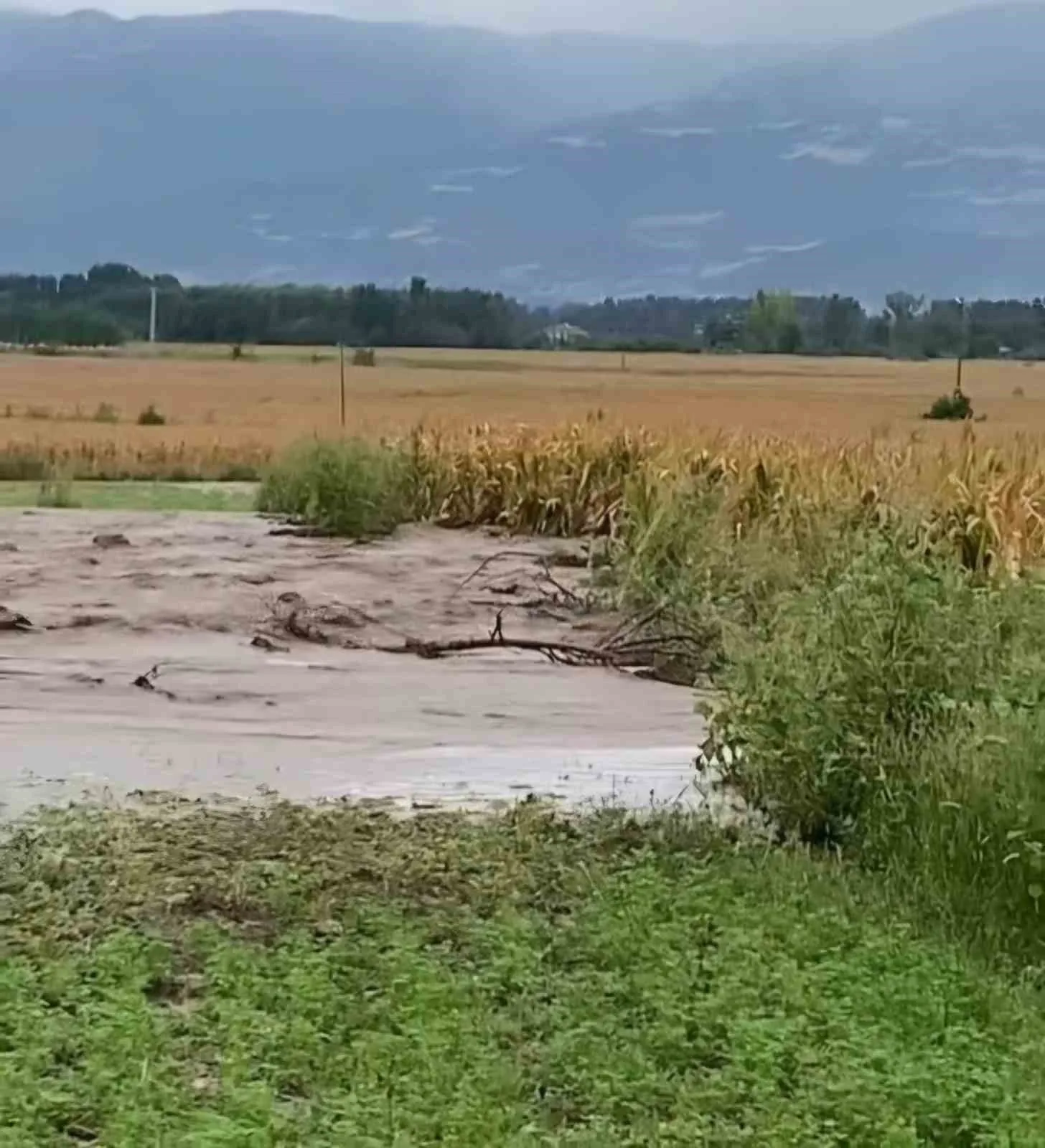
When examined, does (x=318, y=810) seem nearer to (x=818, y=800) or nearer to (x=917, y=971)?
(x=818, y=800)

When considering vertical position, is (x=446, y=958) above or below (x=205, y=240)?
below

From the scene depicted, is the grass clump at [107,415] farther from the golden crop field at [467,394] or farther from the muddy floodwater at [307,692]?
the muddy floodwater at [307,692]

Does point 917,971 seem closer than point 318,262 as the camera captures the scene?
Yes

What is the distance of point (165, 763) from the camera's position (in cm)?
659

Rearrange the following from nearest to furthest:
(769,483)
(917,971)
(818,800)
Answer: (917,971) → (818,800) → (769,483)

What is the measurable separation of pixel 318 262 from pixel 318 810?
9760cm

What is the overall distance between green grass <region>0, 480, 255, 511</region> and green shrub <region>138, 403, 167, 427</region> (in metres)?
10.7

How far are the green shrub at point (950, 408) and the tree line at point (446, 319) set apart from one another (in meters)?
19.5

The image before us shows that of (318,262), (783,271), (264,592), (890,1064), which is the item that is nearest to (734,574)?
(264,592)

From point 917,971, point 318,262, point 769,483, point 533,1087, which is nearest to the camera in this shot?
point 533,1087

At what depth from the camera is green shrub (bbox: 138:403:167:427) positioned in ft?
97.0

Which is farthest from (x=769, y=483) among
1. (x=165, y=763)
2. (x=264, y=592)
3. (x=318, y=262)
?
(x=318, y=262)

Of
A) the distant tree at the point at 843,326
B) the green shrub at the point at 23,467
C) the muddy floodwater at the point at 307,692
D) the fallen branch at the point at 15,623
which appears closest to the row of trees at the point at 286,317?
the distant tree at the point at 843,326

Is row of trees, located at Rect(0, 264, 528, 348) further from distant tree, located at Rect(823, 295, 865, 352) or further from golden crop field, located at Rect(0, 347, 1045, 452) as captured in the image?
distant tree, located at Rect(823, 295, 865, 352)
